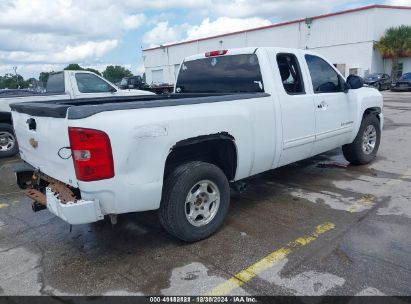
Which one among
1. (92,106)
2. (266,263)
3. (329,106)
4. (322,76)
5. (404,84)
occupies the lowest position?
(266,263)

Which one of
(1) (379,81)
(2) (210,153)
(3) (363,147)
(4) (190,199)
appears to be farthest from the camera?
(1) (379,81)

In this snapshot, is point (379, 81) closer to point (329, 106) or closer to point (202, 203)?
point (329, 106)

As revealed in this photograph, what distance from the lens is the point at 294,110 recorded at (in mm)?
4496

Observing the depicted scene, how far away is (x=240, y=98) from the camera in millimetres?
3906

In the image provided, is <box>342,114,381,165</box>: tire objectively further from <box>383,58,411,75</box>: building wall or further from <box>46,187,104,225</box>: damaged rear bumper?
<box>383,58,411,75</box>: building wall

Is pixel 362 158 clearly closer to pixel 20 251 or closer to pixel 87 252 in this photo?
pixel 87 252

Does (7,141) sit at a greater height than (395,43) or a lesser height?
lesser

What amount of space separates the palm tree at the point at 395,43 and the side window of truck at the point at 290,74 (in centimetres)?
3217

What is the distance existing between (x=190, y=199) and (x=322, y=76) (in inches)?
115

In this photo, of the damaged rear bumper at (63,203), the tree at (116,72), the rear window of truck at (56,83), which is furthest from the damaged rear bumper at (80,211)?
the tree at (116,72)

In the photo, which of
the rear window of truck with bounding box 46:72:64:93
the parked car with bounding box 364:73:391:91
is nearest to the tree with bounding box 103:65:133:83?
the parked car with bounding box 364:73:391:91

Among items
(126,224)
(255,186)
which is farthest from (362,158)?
(126,224)

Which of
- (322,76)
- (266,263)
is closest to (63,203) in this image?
(266,263)

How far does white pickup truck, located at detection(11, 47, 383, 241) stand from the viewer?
9.73ft
